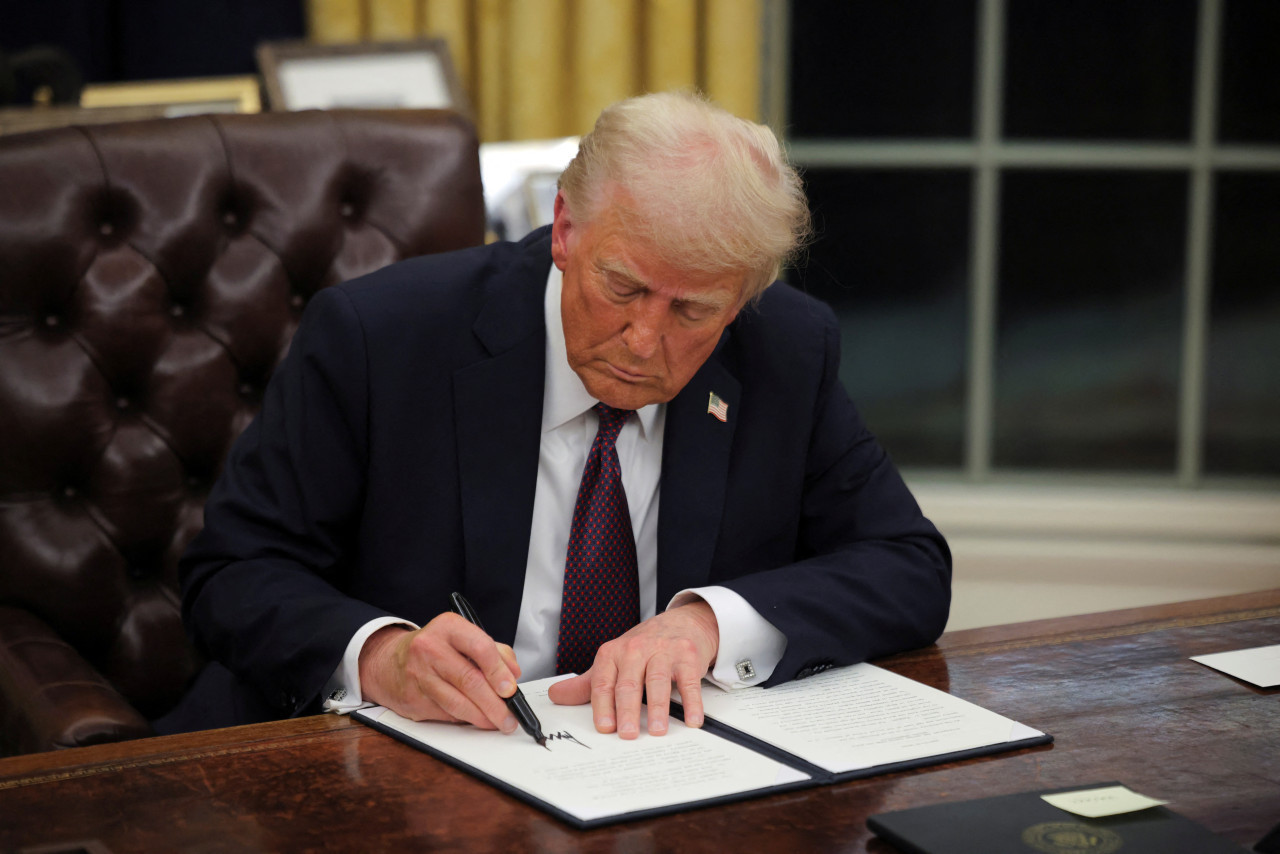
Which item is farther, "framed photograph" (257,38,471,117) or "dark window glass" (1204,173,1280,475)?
"dark window glass" (1204,173,1280,475)

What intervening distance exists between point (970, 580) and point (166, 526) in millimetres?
2076

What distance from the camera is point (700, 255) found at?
4.91 ft

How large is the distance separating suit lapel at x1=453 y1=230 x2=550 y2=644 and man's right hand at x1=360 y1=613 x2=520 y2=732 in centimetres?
31

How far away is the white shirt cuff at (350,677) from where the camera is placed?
4.57 feet

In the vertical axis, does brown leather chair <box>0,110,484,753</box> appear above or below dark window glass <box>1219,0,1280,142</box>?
below

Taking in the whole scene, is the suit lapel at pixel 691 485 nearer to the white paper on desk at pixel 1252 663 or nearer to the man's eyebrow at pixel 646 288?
the man's eyebrow at pixel 646 288

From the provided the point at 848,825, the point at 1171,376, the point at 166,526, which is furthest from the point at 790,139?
the point at 848,825

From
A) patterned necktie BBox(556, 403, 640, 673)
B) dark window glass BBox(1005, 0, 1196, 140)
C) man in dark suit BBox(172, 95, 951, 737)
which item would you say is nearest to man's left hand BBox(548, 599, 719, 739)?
man in dark suit BBox(172, 95, 951, 737)

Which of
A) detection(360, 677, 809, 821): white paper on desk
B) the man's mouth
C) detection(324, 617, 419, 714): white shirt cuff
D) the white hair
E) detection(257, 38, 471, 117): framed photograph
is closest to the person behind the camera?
detection(360, 677, 809, 821): white paper on desk

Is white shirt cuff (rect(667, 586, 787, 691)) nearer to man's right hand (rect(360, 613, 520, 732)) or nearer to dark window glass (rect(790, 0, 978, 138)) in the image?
man's right hand (rect(360, 613, 520, 732))

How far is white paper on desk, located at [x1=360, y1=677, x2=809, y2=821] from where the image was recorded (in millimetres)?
1088

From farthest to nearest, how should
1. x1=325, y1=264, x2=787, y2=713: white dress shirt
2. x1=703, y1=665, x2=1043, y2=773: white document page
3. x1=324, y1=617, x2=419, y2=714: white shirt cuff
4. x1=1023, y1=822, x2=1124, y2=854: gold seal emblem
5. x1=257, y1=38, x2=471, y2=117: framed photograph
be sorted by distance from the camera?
1. x1=257, y1=38, x2=471, y2=117: framed photograph
2. x1=325, y1=264, x2=787, y2=713: white dress shirt
3. x1=324, y1=617, x2=419, y2=714: white shirt cuff
4. x1=703, y1=665, x2=1043, y2=773: white document page
5. x1=1023, y1=822, x2=1124, y2=854: gold seal emblem

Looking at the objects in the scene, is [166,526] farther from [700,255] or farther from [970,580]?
[970,580]

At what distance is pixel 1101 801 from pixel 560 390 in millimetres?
895
